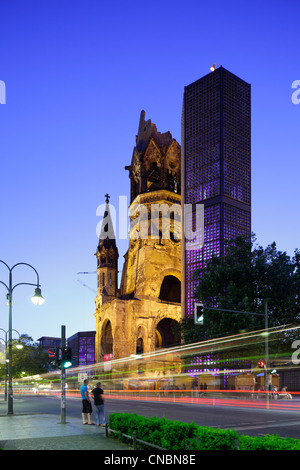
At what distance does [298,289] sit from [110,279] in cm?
5695

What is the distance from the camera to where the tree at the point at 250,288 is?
121 feet

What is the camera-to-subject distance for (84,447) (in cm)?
1229

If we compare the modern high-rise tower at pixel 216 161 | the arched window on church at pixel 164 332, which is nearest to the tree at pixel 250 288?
the modern high-rise tower at pixel 216 161

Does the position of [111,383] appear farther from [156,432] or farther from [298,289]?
[156,432]

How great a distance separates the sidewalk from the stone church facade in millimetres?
58404

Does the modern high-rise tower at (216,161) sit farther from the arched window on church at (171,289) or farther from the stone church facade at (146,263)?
the arched window on church at (171,289)

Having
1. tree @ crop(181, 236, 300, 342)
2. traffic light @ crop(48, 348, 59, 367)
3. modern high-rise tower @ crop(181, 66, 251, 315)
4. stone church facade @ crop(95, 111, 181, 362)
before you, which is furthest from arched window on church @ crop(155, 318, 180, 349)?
traffic light @ crop(48, 348, 59, 367)

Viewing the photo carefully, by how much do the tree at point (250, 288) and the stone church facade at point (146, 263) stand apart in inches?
1465

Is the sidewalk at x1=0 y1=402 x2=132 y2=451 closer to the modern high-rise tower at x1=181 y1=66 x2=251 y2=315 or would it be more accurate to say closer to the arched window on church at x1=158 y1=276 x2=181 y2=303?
the modern high-rise tower at x1=181 y1=66 x2=251 y2=315

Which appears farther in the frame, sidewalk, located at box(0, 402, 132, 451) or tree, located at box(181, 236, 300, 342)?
tree, located at box(181, 236, 300, 342)

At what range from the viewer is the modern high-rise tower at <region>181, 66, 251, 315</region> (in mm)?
59719
